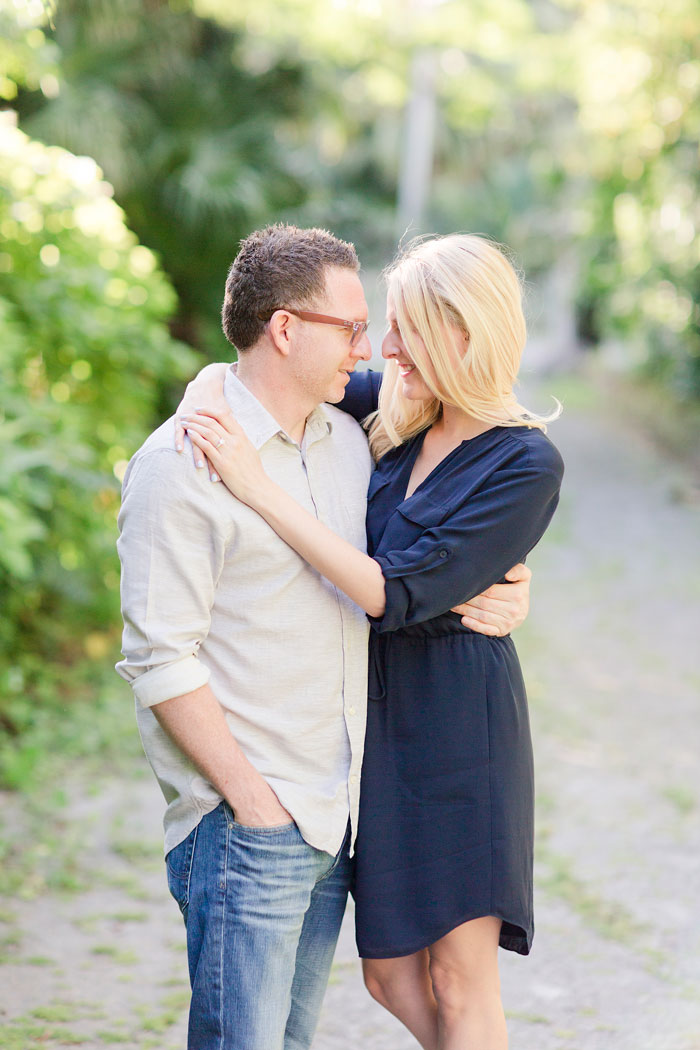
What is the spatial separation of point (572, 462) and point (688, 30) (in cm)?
609

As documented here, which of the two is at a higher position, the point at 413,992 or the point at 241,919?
the point at 241,919

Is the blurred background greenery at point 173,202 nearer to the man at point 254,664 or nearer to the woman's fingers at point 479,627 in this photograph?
the man at point 254,664

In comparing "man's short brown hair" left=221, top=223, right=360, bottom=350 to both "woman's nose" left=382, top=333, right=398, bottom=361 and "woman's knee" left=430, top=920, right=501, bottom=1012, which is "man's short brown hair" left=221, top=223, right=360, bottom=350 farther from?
"woman's knee" left=430, top=920, right=501, bottom=1012

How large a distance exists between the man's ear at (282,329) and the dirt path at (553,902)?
7.35 ft

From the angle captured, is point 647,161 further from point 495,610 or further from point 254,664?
point 254,664

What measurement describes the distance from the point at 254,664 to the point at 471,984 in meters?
0.89

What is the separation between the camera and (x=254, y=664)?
Result: 2.13 m

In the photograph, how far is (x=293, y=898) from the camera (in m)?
2.13

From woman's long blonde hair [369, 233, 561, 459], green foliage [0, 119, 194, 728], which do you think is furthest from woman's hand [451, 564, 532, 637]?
green foliage [0, 119, 194, 728]

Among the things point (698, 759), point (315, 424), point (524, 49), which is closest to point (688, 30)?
point (524, 49)

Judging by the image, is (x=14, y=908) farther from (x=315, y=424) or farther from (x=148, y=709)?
(x=315, y=424)

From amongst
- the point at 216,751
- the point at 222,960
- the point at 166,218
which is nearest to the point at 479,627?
the point at 216,751

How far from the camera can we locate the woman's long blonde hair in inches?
87.3

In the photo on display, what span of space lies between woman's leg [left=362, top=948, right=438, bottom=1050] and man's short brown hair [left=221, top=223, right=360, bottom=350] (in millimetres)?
1474
